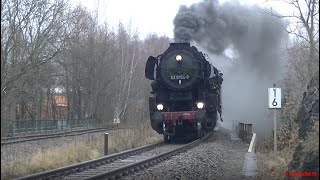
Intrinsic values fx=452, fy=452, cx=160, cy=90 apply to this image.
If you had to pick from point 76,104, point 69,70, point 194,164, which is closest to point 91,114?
point 76,104

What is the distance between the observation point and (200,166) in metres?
13.2

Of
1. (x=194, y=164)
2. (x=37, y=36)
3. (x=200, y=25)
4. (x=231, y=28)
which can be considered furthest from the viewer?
(x=37, y=36)

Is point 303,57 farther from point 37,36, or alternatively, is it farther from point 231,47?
point 37,36

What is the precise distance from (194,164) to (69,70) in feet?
107

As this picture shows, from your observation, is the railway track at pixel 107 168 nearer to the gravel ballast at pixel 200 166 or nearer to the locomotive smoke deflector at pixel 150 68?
the gravel ballast at pixel 200 166

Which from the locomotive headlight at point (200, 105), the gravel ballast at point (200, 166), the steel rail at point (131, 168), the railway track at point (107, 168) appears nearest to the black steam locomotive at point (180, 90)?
the locomotive headlight at point (200, 105)

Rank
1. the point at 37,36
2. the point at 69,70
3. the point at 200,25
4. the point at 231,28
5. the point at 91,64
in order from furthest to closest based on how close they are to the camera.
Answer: the point at 91,64 → the point at 69,70 → the point at 37,36 → the point at 231,28 → the point at 200,25

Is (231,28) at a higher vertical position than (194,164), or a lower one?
higher

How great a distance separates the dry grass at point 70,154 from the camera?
12.2m

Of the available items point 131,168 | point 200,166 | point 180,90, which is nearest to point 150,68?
point 180,90

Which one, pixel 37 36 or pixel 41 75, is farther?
pixel 41 75

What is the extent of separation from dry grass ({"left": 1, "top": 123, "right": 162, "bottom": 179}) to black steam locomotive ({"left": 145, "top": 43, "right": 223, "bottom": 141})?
1.85 m

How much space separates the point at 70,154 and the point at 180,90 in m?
7.15

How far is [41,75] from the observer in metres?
36.8
